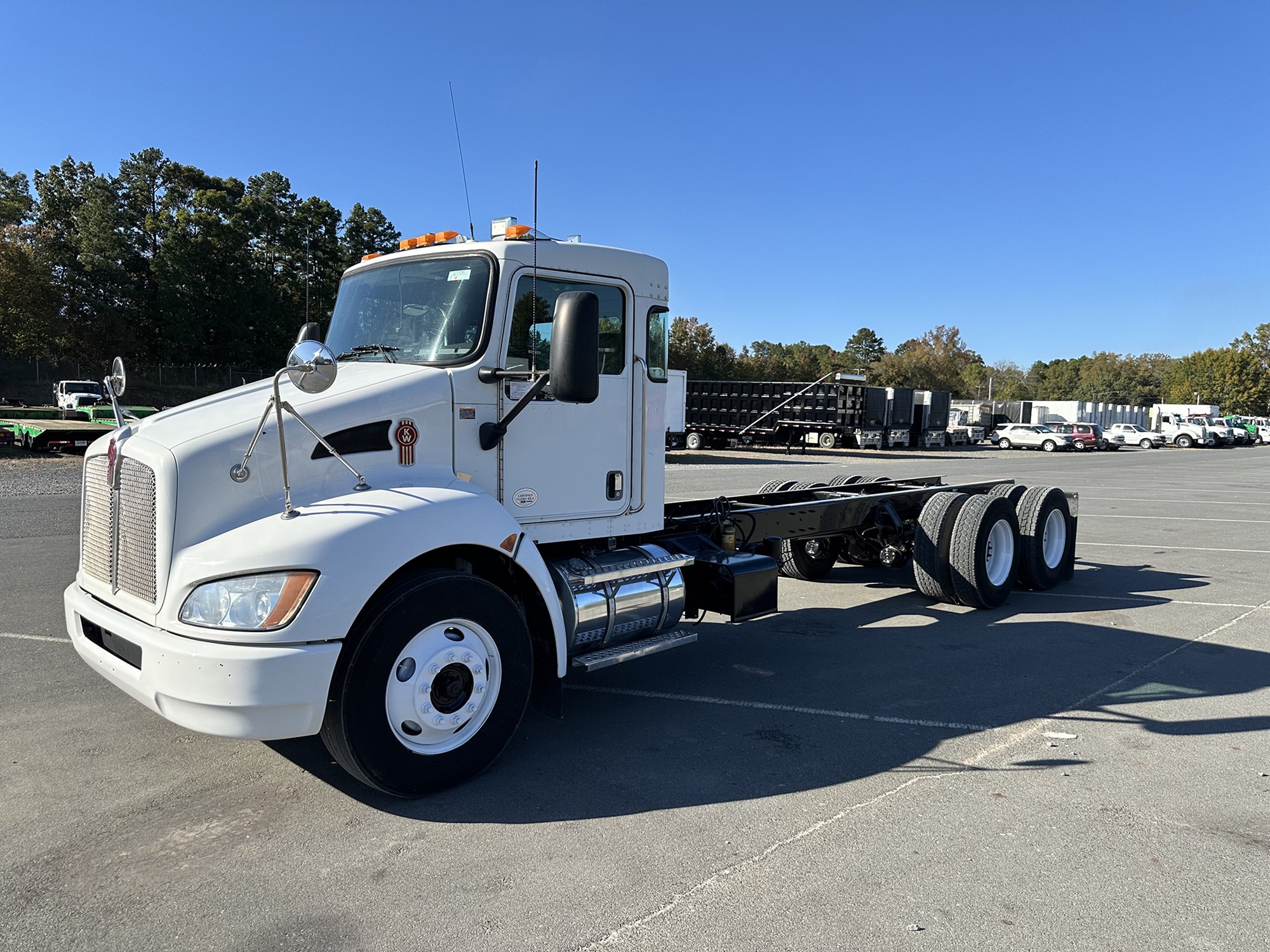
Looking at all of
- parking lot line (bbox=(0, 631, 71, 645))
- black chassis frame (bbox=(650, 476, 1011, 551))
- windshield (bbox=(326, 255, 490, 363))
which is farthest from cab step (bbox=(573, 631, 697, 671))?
parking lot line (bbox=(0, 631, 71, 645))

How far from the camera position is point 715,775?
4105 millimetres

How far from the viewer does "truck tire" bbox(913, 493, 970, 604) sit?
765cm

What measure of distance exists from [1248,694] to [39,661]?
7.86 meters

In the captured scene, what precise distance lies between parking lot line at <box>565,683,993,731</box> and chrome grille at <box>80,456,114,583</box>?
8.80 feet

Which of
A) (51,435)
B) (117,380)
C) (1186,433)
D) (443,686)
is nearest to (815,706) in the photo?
(443,686)

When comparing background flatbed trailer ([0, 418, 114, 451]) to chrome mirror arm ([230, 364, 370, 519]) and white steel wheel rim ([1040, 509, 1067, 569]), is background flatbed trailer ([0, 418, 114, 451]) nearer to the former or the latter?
chrome mirror arm ([230, 364, 370, 519])

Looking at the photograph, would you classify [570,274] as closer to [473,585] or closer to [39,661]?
[473,585]

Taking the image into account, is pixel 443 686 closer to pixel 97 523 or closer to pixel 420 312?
pixel 97 523

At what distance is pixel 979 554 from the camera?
7.55m

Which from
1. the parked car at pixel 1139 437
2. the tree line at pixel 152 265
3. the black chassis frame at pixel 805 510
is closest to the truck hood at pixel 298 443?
the black chassis frame at pixel 805 510

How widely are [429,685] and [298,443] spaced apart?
1.24m

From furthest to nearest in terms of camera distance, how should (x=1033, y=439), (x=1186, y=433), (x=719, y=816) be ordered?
1. (x=1186, y=433)
2. (x=1033, y=439)
3. (x=719, y=816)

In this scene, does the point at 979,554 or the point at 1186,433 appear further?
the point at 1186,433

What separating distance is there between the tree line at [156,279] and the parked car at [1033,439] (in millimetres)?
35484
